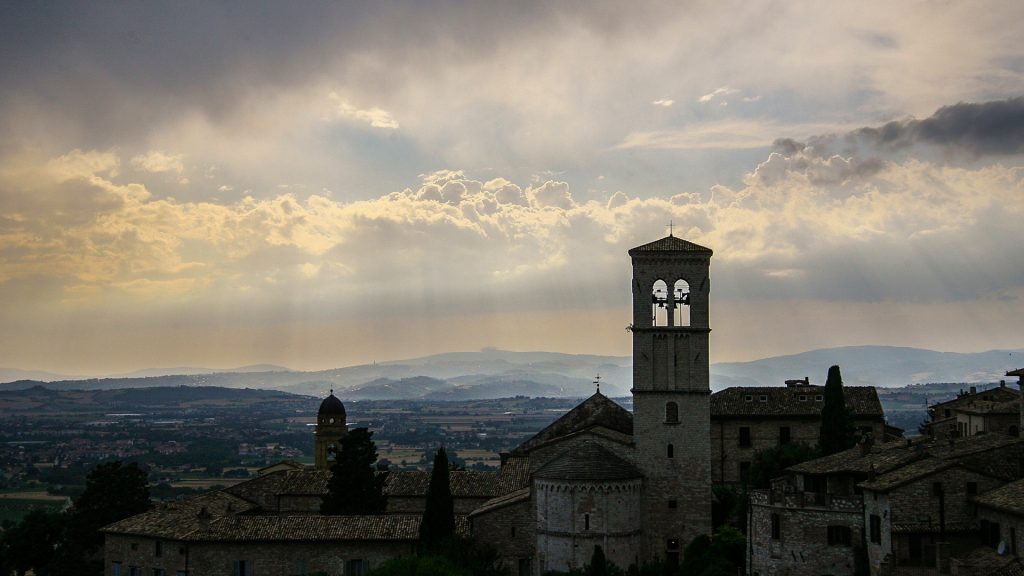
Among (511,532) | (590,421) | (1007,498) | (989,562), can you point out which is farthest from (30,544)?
(1007,498)

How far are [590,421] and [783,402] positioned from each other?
14.1 meters

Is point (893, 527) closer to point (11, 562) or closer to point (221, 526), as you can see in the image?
point (221, 526)

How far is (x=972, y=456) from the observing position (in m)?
42.5

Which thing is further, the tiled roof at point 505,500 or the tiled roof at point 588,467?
the tiled roof at point 505,500

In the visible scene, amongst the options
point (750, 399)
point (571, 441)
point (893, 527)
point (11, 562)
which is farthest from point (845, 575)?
point (11, 562)

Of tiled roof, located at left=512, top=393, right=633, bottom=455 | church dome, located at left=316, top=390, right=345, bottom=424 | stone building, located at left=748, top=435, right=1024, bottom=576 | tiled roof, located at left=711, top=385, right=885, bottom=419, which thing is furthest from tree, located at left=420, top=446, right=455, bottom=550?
church dome, located at left=316, top=390, right=345, bottom=424

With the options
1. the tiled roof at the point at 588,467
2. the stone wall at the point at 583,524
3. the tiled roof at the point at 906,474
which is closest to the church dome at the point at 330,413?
the tiled roof at the point at 588,467

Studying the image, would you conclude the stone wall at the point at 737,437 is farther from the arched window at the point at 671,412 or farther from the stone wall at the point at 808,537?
the stone wall at the point at 808,537

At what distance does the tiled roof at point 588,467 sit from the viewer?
49.2 metres

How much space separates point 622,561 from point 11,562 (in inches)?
1623

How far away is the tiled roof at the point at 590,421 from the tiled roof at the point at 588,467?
5.54 meters

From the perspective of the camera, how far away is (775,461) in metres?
55.7

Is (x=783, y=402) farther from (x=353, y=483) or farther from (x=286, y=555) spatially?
(x=286, y=555)

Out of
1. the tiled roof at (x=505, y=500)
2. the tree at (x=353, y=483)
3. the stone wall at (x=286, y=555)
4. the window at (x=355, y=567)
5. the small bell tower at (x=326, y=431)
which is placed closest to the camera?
the stone wall at (x=286, y=555)
